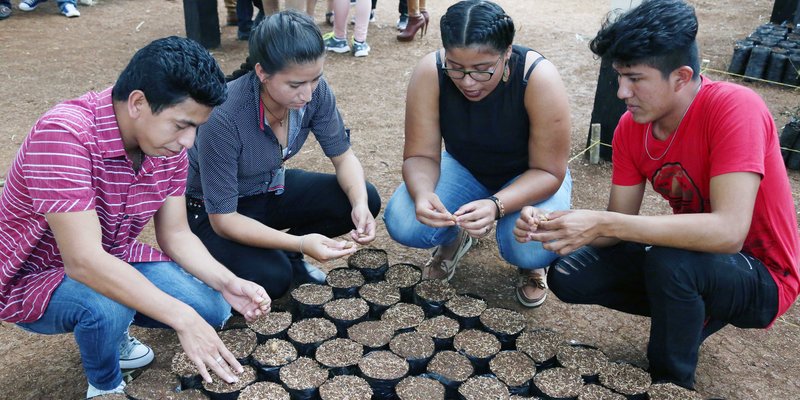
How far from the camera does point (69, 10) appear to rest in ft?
21.6

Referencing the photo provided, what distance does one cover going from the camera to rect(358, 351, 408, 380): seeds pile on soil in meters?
2.05

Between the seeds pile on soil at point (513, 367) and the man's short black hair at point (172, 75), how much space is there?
1189 millimetres

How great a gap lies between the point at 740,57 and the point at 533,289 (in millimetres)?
4025

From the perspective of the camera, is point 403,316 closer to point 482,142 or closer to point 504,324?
point 504,324

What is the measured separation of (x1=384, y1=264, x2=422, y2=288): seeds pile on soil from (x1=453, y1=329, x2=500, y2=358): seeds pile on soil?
0.32m

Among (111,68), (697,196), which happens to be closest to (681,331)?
(697,196)

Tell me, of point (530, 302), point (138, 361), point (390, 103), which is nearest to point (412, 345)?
point (530, 302)

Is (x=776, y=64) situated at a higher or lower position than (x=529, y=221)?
lower

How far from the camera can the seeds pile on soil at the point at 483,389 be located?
198cm

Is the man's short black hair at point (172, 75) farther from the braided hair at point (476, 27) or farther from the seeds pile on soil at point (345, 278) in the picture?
the seeds pile on soil at point (345, 278)

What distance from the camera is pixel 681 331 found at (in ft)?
6.56

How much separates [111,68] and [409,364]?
164 inches

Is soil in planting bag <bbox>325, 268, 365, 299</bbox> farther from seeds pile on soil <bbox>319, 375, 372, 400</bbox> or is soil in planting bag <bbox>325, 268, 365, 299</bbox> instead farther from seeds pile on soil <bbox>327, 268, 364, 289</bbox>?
seeds pile on soil <bbox>319, 375, 372, 400</bbox>

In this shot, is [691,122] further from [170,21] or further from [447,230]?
[170,21]
